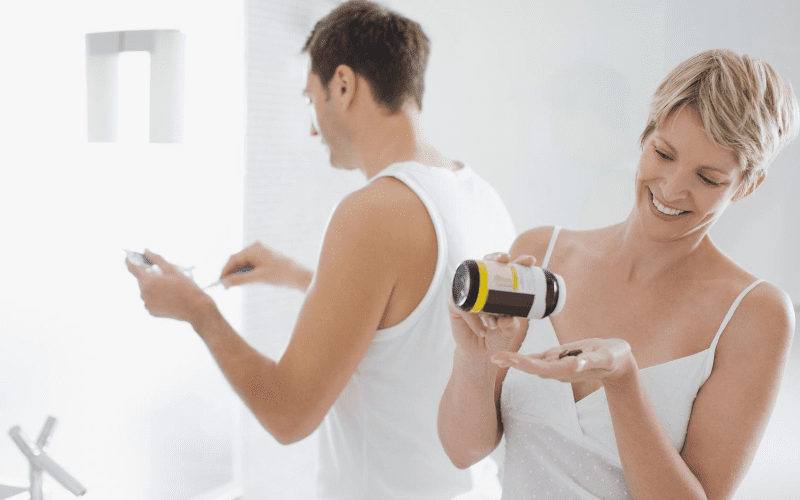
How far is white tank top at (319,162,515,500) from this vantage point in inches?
33.0

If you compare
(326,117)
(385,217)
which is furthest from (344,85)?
(385,217)

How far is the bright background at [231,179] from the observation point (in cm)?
121

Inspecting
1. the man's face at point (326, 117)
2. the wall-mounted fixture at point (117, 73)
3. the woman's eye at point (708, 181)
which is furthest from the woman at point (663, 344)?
the wall-mounted fixture at point (117, 73)

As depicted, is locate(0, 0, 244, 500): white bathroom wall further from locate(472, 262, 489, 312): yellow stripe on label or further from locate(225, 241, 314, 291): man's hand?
locate(472, 262, 489, 312): yellow stripe on label

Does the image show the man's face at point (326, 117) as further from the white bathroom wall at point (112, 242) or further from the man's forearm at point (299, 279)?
the white bathroom wall at point (112, 242)

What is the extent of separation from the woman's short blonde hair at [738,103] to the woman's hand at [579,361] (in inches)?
10.2

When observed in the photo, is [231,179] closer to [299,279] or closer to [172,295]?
[299,279]

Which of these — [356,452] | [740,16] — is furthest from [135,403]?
[740,16]

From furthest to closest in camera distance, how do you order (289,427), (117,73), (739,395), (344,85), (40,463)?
(117,73) → (40,463) → (344,85) → (289,427) → (739,395)

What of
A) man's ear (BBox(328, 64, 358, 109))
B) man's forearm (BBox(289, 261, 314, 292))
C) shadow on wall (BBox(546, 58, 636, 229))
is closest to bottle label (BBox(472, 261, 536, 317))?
man's ear (BBox(328, 64, 358, 109))

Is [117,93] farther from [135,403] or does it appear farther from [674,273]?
[674,273]

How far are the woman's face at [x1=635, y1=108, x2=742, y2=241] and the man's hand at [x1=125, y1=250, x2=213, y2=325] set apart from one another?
57cm

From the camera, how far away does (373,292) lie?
2.65 feet

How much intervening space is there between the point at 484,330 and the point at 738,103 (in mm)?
359
